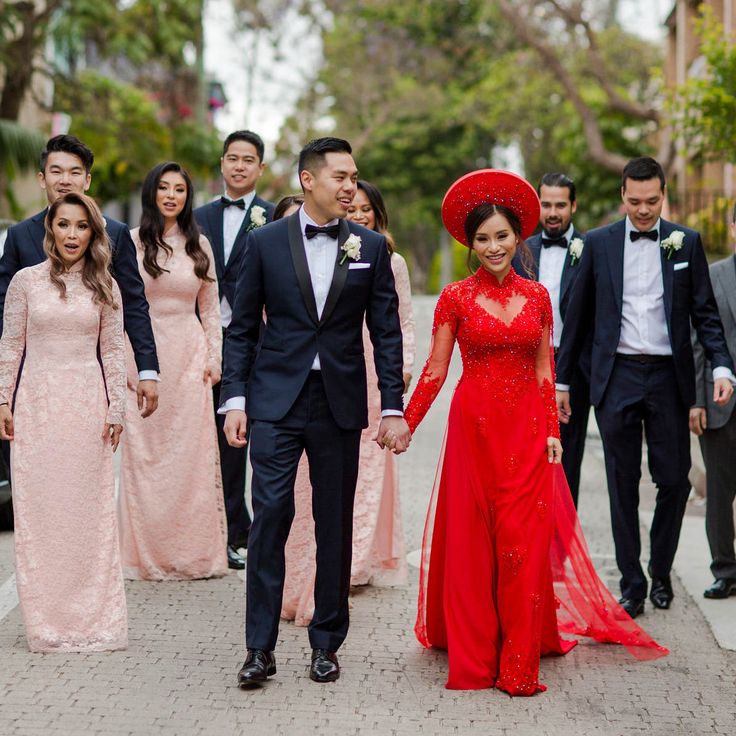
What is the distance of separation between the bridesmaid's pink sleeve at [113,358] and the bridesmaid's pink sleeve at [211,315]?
1.58 m

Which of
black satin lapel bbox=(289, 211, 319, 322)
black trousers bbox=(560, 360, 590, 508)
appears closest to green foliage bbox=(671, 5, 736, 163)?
black trousers bbox=(560, 360, 590, 508)

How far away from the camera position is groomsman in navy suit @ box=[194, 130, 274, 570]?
26.4 feet

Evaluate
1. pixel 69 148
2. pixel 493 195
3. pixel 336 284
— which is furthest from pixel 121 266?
pixel 493 195

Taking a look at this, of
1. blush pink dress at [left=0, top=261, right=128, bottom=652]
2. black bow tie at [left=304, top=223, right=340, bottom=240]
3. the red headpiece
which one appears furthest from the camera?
blush pink dress at [left=0, top=261, right=128, bottom=652]

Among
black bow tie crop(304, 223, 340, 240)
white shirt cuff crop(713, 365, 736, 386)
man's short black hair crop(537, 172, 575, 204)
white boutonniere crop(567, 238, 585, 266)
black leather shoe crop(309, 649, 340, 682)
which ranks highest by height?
man's short black hair crop(537, 172, 575, 204)

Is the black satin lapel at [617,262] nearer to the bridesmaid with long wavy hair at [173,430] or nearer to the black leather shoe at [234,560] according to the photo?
the bridesmaid with long wavy hair at [173,430]

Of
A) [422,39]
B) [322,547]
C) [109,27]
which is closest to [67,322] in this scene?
[322,547]

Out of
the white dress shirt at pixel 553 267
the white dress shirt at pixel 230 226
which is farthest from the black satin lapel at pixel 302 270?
the white dress shirt at pixel 553 267

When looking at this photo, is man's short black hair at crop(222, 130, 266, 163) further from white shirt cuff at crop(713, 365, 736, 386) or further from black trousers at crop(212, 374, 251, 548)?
white shirt cuff at crop(713, 365, 736, 386)

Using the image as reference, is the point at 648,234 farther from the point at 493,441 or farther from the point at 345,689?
the point at 345,689

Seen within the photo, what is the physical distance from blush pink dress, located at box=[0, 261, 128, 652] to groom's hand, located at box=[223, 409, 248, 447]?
2.89 feet

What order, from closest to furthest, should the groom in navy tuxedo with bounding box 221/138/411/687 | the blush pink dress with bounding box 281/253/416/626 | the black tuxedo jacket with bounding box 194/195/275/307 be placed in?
the groom in navy tuxedo with bounding box 221/138/411/687
the blush pink dress with bounding box 281/253/416/626
the black tuxedo jacket with bounding box 194/195/275/307

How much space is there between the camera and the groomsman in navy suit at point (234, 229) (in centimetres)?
805

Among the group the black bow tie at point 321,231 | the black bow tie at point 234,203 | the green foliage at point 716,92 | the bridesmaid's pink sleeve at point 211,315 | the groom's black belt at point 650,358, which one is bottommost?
the groom's black belt at point 650,358
